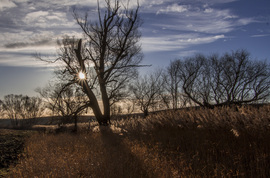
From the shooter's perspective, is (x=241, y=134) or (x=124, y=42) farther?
(x=124, y=42)

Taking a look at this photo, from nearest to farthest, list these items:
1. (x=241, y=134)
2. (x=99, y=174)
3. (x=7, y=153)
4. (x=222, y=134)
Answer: (x=99, y=174) < (x=241, y=134) < (x=222, y=134) < (x=7, y=153)

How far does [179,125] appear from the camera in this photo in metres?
9.26

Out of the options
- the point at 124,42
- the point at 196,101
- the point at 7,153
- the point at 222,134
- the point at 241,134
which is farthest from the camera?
the point at 196,101

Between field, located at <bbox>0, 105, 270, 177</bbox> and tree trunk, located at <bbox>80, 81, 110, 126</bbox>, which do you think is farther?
tree trunk, located at <bbox>80, 81, 110, 126</bbox>

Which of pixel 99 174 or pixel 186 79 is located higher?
pixel 186 79

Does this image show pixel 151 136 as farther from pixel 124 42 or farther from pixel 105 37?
pixel 105 37

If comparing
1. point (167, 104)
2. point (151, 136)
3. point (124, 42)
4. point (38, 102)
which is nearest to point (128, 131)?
point (151, 136)

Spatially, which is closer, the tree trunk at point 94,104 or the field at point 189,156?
the field at point 189,156

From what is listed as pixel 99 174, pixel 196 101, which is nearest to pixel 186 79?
→ pixel 196 101

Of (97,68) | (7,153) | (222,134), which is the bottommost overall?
(7,153)

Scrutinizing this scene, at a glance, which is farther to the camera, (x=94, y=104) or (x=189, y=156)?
(x=94, y=104)

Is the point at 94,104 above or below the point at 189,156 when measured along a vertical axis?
above

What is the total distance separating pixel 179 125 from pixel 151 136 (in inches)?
51.2

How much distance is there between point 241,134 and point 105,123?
41.2ft
